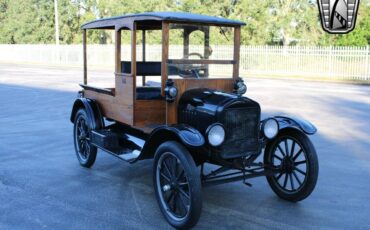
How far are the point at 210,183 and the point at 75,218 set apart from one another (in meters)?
1.41

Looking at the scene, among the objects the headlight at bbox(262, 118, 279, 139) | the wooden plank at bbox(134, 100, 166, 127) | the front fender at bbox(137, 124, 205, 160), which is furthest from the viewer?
the wooden plank at bbox(134, 100, 166, 127)

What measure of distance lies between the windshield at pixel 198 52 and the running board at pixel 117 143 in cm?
109

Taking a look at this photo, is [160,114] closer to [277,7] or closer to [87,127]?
[87,127]

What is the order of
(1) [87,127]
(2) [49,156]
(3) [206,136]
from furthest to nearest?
(2) [49,156], (1) [87,127], (3) [206,136]

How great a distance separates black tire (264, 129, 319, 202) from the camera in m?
5.05

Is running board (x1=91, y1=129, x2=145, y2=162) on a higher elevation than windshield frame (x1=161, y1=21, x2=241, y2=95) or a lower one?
lower

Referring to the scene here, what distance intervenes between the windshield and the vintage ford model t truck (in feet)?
0.04

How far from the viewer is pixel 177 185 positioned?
4625 mm

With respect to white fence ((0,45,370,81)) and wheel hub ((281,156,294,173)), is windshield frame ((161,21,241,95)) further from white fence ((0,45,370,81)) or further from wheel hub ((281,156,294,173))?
white fence ((0,45,370,81))

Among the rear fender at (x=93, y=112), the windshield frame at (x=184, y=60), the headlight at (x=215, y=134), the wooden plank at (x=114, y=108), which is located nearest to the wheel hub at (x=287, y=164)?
the headlight at (x=215, y=134)

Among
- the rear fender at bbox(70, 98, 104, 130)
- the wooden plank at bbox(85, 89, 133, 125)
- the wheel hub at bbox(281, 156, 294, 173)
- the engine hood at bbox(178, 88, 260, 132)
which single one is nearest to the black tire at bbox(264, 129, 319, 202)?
the wheel hub at bbox(281, 156, 294, 173)

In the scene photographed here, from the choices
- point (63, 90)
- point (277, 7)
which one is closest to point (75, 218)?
point (63, 90)

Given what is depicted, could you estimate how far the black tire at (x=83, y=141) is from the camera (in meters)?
6.63

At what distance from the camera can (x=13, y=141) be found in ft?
27.9
